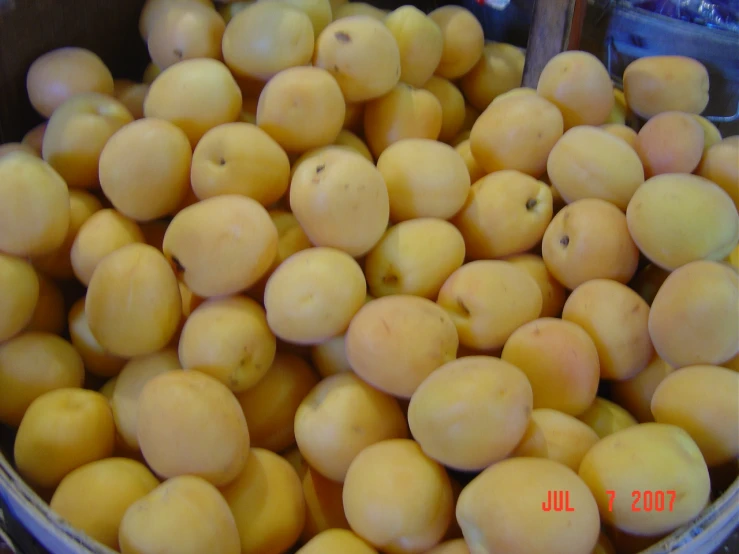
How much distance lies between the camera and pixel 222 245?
68 centimetres

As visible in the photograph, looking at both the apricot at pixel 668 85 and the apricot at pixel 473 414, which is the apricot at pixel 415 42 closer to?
the apricot at pixel 668 85

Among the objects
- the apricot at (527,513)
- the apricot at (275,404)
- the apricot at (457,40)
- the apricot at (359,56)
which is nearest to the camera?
Answer: the apricot at (527,513)

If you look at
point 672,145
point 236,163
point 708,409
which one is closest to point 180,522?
point 236,163

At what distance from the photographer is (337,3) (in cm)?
104

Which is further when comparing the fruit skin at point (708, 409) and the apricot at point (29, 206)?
the apricot at point (29, 206)

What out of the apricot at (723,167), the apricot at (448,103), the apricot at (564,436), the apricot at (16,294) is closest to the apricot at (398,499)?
the apricot at (564,436)

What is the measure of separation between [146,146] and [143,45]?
44 centimetres

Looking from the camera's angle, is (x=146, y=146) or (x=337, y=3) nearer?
(x=146, y=146)

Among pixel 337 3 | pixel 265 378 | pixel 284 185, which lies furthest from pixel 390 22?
pixel 265 378

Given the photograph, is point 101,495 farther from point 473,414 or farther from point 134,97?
point 134,97

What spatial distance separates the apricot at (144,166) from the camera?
743 millimetres

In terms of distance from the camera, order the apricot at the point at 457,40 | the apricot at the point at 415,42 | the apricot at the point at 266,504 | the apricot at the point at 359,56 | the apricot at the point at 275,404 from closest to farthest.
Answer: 1. the apricot at the point at 266,504
2. the apricot at the point at 275,404
3. the apricot at the point at 359,56
4. the apricot at the point at 415,42
5. the apricot at the point at 457,40

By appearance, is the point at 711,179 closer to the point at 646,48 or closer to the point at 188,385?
the point at 646,48

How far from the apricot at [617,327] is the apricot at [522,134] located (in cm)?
21
